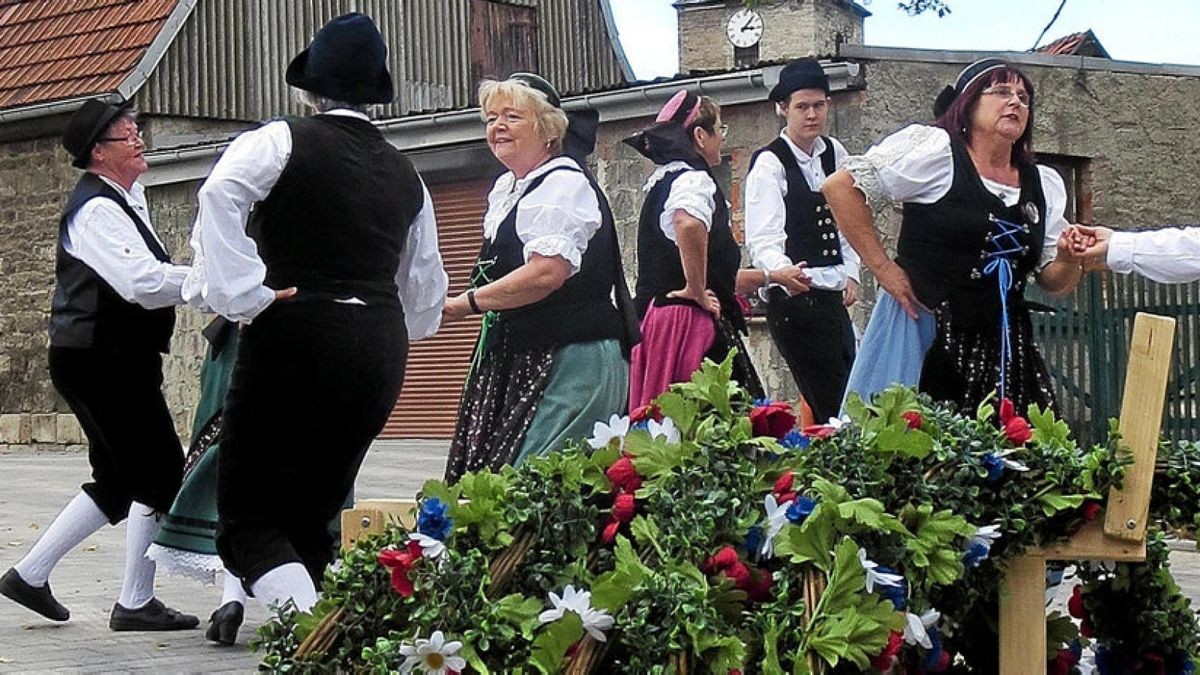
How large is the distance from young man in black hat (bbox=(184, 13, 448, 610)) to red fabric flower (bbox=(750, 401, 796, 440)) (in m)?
1.56

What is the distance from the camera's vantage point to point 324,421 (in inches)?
198

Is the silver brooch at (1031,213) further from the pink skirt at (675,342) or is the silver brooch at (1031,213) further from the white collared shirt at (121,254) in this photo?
the white collared shirt at (121,254)

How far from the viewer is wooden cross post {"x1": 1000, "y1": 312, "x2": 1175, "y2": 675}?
A: 3.40 meters

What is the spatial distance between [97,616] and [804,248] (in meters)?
2.97

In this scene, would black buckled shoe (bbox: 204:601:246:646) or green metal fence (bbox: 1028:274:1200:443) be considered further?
green metal fence (bbox: 1028:274:1200:443)

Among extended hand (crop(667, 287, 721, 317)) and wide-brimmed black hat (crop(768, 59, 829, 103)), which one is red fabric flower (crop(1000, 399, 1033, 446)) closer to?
extended hand (crop(667, 287, 721, 317))

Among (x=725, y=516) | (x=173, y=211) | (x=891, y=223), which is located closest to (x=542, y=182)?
(x=725, y=516)

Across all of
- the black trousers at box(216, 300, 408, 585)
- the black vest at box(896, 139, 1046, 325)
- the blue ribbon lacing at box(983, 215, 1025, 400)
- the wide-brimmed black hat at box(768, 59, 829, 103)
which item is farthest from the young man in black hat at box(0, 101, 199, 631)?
the wide-brimmed black hat at box(768, 59, 829, 103)

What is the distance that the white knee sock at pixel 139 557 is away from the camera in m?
6.48

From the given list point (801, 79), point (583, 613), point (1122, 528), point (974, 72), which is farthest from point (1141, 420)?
Answer: point (801, 79)

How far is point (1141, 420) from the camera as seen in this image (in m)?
3.45

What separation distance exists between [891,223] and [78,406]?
9.31 metres

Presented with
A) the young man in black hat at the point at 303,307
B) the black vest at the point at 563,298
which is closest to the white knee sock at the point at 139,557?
the black vest at the point at 563,298

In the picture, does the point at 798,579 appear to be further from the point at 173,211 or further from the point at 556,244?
the point at 173,211
